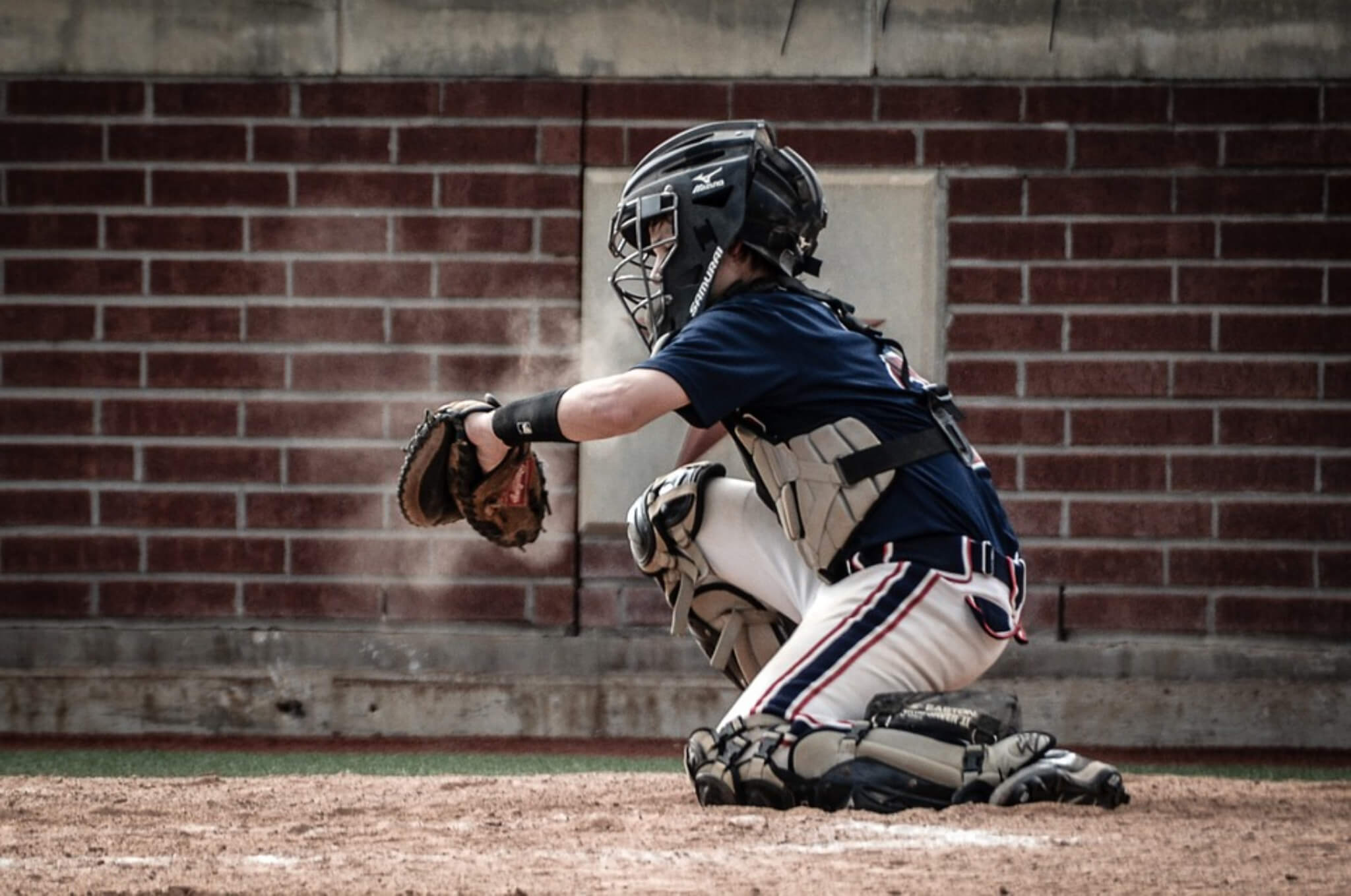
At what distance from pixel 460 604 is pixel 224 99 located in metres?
2.23

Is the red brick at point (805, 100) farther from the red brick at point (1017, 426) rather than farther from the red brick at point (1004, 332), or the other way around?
the red brick at point (1017, 426)

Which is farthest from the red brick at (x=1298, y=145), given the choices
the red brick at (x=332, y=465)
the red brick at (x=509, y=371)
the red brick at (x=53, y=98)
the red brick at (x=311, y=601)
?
the red brick at (x=53, y=98)

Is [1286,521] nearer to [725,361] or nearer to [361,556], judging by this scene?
[361,556]

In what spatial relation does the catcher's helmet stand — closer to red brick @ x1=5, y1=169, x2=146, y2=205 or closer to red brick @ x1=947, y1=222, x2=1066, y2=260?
red brick @ x1=947, y1=222, x2=1066, y2=260

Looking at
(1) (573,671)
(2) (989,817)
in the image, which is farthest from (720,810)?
(1) (573,671)

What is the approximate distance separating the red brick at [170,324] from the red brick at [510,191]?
1001mm

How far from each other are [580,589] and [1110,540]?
2095mm

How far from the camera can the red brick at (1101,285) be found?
A: 25.8ft

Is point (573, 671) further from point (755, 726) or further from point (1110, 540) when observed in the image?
point (755, 726)

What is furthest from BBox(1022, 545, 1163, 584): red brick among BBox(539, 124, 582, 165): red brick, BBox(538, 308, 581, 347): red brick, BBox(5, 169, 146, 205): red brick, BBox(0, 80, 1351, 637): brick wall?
BBox(5, 169, 146, 205): red brick

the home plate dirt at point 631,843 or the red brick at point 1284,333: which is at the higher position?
the red brick at point 1284,333

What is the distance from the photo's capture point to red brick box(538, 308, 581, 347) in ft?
26.0

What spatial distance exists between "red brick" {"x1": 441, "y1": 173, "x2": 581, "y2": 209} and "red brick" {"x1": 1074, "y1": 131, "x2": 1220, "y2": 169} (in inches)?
79.1

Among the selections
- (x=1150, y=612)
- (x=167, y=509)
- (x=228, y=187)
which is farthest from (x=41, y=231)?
(x=1150, y=612)
